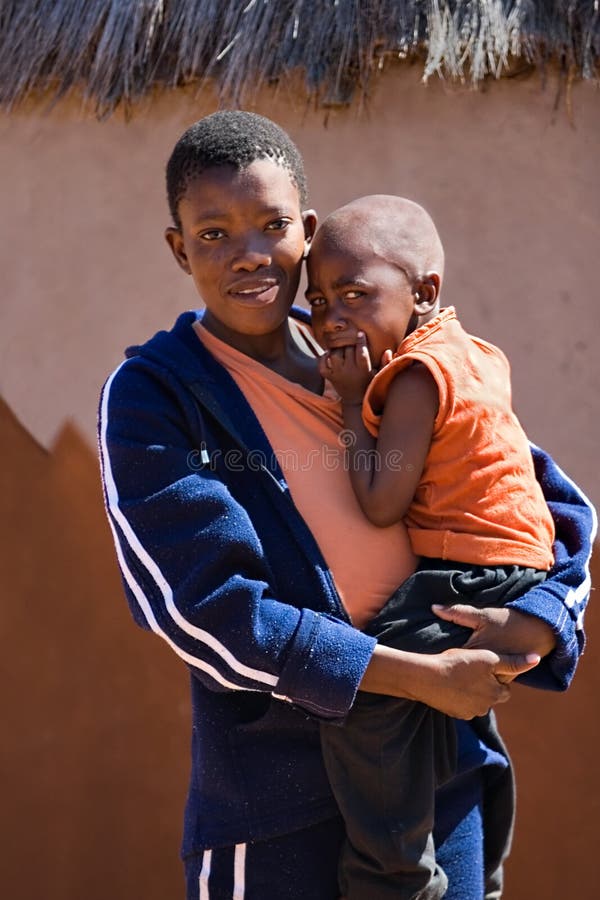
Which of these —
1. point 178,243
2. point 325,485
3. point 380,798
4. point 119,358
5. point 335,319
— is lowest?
point 380,798

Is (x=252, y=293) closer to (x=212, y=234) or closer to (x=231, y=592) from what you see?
(x=212, y=234)

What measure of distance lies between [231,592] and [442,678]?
0.38 m

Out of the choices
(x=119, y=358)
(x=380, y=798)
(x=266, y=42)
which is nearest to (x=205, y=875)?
(x=380, y=798)

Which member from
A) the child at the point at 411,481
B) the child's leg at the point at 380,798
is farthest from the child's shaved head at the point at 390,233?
the child's leg at the point at 380,798

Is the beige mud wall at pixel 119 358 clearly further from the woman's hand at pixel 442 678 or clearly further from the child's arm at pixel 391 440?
the woman's hand at pixel 442 678

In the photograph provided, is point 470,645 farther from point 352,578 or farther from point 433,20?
point 433,20

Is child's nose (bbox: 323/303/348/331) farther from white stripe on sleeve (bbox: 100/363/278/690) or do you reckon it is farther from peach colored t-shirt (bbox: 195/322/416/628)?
white stripe on sleeve (bbox: 100/363/278/690)

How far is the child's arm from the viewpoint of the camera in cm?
208

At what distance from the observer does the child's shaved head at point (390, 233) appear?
7.44ft

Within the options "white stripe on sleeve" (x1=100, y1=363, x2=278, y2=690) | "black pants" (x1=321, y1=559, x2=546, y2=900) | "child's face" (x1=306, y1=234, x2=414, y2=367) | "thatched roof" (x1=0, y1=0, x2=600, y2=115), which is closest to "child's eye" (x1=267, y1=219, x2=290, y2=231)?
"child's face" (x1=306, y1=234, x2=414, y2=367)

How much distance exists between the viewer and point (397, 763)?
2.02 metres

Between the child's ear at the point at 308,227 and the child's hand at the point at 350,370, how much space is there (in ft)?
0.72

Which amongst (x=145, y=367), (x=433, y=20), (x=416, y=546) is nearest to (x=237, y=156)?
(x=145, y=367)

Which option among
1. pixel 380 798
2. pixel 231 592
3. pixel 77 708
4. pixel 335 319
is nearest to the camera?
pixel 231 592
